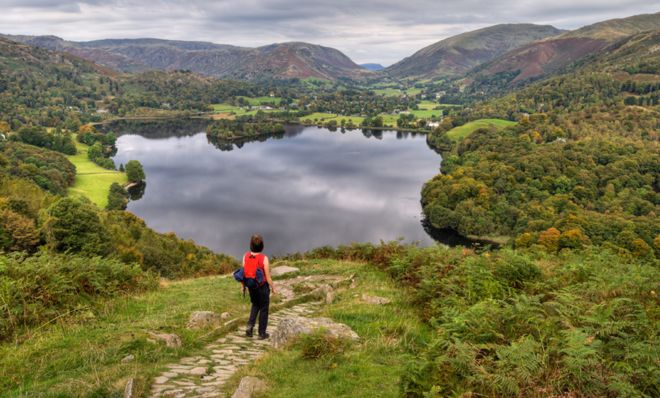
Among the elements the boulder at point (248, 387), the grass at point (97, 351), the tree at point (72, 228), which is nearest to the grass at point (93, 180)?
the tree at point (72, 228)

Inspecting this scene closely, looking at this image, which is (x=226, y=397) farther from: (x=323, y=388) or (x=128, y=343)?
(x=128, y=343)

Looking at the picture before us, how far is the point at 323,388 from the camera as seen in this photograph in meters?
7.12

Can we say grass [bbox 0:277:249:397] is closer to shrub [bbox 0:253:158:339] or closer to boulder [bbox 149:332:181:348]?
boulder [bbox 149:332:181:348]

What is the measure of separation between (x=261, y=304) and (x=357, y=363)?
3.27 metres

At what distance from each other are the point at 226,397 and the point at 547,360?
5286 mm

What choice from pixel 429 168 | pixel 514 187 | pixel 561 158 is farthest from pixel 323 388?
pixel 429 168

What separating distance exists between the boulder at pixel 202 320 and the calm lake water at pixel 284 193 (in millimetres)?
38901

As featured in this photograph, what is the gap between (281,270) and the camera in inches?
811

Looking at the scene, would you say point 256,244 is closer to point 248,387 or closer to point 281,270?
point 248,387

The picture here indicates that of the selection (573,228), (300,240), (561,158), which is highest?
(561,158)

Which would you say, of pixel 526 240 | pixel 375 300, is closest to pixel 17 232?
pixel 375 300

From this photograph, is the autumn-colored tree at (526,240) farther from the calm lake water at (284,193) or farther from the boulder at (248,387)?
the boulder at (248,387)

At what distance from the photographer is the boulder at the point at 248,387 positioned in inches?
264

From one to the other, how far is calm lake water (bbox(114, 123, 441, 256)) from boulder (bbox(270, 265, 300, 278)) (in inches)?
1148
